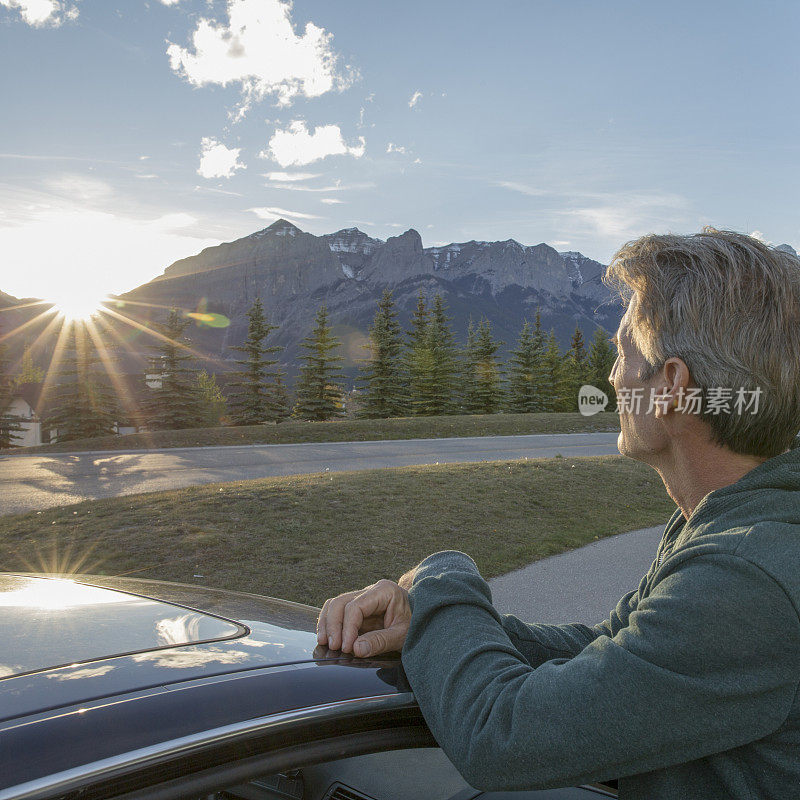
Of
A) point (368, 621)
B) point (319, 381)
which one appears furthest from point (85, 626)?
point (319, 381)

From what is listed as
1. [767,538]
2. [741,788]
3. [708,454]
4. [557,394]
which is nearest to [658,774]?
[741,788]

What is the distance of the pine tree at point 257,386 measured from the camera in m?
32.5

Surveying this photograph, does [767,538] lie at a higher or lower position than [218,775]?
higher

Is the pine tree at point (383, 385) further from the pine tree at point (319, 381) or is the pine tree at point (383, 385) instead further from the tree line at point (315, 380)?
the pine tree at point (319, 381)

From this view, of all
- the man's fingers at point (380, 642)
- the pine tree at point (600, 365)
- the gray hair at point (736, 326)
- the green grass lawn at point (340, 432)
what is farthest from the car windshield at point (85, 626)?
the pine tree at point (600, 365)

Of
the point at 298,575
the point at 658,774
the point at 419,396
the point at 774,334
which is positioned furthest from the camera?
the point at 419,396

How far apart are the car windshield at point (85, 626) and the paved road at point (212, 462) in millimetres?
9288

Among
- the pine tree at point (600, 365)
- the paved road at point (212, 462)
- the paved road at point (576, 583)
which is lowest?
Answer: the paved road at point (576, 583)

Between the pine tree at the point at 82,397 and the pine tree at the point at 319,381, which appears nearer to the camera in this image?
the pine tree at the point at 82,397

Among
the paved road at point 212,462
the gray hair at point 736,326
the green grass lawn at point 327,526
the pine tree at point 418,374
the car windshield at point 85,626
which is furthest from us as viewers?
the pine tree at point 418,374

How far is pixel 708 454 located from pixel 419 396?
32.2 meters

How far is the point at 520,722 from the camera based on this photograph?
111 cm

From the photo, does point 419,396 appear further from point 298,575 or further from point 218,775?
point 218,775

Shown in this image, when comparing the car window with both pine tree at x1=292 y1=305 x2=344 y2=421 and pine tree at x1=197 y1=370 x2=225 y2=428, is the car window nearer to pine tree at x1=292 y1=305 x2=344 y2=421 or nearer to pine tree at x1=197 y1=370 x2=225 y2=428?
pine tree at x1=292 y1=305 x2=344 y2=421
